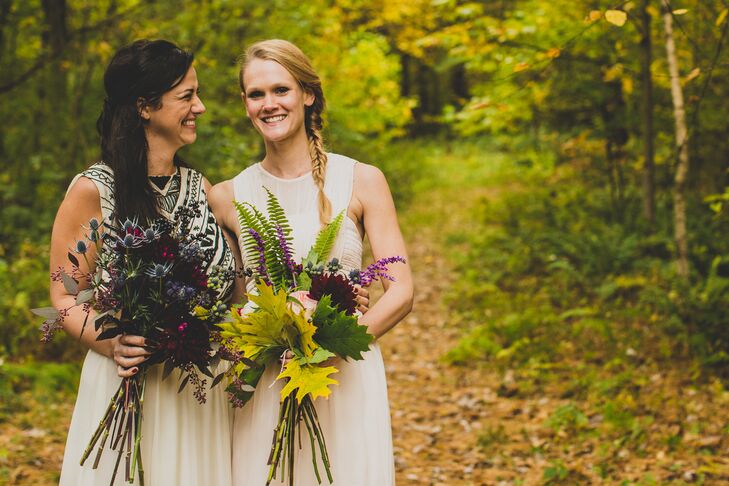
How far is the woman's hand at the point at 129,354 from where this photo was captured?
248 centimetres

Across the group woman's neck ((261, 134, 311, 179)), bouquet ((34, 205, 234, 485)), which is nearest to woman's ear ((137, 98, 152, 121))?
woman's neck ((261, 134, 311, 179))

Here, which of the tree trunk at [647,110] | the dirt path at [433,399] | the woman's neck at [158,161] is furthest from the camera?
the tree trunk at [647,110]

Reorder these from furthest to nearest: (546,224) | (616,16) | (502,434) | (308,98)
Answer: (546,224)
(502,434)
(616,16)
(308,98)

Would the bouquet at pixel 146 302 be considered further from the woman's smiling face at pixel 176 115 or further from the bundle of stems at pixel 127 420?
the woman's smiling face at pixel 176 115

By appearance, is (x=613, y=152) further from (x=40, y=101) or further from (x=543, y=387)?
(x=40, y=101)

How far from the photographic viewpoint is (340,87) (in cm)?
1521

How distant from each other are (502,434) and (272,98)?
3928 mm

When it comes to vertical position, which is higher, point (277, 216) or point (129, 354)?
point (277, 216)

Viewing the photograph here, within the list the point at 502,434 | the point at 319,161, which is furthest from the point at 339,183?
the point at 502,434

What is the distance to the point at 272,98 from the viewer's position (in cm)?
294

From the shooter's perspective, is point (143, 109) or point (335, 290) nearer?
point (335, 290)

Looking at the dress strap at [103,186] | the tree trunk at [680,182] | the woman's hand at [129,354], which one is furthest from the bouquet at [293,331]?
the tree trunk at [680,182]

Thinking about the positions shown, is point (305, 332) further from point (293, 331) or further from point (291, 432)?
point (291, 432)

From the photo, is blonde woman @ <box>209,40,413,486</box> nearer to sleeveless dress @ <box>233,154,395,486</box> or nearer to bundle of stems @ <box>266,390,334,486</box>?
sleeveless dress @ <box>233,154,395,486</box>
